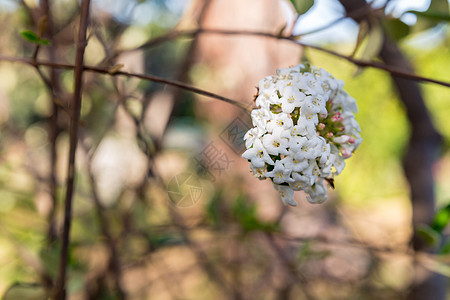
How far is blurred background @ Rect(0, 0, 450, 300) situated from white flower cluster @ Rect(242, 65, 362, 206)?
0.06 m

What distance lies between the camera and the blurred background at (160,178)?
804 millimetres

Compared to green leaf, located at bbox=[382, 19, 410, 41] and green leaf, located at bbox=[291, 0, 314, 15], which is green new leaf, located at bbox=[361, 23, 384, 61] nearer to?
green leaf, located at bbox=[382, 19, 410, 41]

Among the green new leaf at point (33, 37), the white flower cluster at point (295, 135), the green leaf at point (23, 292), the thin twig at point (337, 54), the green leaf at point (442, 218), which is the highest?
the green new leaf at point (33, 37)

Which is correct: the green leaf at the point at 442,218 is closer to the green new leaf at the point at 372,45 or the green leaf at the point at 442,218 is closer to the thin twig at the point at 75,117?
the green new leaf at the point at 372,45

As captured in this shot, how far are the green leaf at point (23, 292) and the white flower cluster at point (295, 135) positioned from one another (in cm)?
49

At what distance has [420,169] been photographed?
108 centimetres

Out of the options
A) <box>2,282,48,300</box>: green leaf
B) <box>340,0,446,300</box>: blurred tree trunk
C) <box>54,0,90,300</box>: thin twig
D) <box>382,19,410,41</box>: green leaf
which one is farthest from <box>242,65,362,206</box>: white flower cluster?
<box>340,0,446,300</box>: blurred tree trunk

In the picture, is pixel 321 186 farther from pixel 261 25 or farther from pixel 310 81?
pixel 261 25

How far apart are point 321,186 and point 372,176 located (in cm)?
475

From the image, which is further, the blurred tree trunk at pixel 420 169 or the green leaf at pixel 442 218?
the blurred tree trunk at pixel 420 169

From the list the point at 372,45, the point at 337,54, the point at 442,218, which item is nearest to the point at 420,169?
the point at 442,218

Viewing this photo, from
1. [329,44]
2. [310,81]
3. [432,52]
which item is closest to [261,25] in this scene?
[329,44]

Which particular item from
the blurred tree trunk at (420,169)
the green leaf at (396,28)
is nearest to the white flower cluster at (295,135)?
the green leaf at (396,28)

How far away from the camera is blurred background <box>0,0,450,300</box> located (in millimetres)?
804
